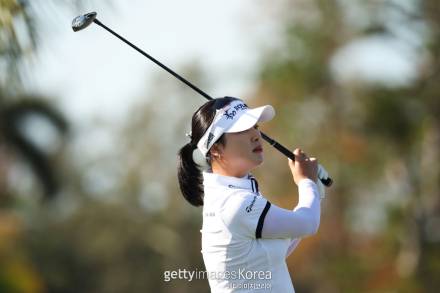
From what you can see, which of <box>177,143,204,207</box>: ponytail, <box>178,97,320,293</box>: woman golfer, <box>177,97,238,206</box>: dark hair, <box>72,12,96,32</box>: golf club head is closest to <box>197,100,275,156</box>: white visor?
<box>178,97,320,293</box>: woman golfer

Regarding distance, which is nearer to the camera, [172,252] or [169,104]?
[172,252]

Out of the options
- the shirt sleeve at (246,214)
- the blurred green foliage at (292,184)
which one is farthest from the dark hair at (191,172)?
the blurred green foliage at (292,184)

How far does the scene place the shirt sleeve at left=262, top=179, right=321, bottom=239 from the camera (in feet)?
13.6

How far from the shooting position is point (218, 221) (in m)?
4.22

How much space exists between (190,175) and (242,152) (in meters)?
0.41

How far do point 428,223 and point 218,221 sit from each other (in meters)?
22.0

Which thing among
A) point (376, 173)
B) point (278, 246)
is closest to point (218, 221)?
point (278, 246)

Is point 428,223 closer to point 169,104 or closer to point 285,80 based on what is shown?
point 285,80

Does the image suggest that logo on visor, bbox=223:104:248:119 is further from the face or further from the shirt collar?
the shirt collar

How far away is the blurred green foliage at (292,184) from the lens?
25.2 m

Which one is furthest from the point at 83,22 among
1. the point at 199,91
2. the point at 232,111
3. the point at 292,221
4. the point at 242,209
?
the point at 292,221

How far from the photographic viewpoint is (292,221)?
415 centimetres

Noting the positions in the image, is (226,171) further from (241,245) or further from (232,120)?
(241,245)

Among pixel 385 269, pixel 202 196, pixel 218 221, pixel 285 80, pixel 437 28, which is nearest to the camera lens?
pixel 218 221
